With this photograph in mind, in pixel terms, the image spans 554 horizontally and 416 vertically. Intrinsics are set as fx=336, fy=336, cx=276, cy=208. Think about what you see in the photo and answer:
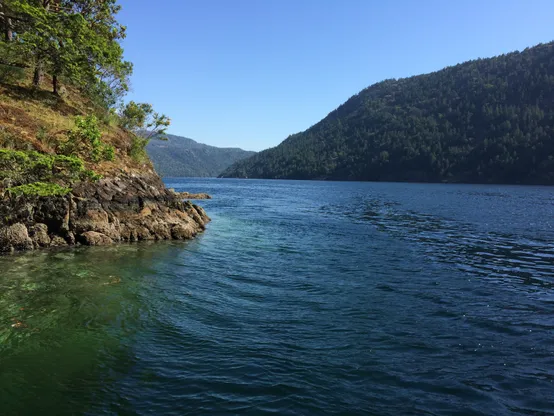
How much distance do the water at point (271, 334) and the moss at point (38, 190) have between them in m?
3.70

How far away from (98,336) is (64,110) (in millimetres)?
26037

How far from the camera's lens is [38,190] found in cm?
1897

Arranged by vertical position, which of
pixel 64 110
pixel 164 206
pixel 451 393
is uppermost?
pixel 64 110

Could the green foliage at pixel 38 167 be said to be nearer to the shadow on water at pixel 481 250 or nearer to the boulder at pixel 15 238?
the boulder at pixel 15 238

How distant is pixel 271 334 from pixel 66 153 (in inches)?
815

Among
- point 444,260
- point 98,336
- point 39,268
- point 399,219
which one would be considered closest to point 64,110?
point 39,268

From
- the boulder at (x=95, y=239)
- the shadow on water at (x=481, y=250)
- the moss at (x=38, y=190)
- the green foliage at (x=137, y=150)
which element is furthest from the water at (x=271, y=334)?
the green foliage at (x=137, y=150)

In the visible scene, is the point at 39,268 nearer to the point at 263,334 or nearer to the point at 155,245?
the point at 155,245

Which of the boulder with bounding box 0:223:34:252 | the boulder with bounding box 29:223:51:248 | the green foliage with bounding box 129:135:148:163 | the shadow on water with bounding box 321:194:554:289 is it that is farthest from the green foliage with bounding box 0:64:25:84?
the shadow on water with bounding box 321:194:554:289

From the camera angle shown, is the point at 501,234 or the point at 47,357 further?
the point at 501,234

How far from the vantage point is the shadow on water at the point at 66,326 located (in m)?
7.10

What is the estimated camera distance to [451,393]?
25.0 feet

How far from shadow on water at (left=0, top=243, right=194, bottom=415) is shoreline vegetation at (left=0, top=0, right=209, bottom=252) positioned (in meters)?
3.39

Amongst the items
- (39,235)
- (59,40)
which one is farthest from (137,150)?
(39,235)
